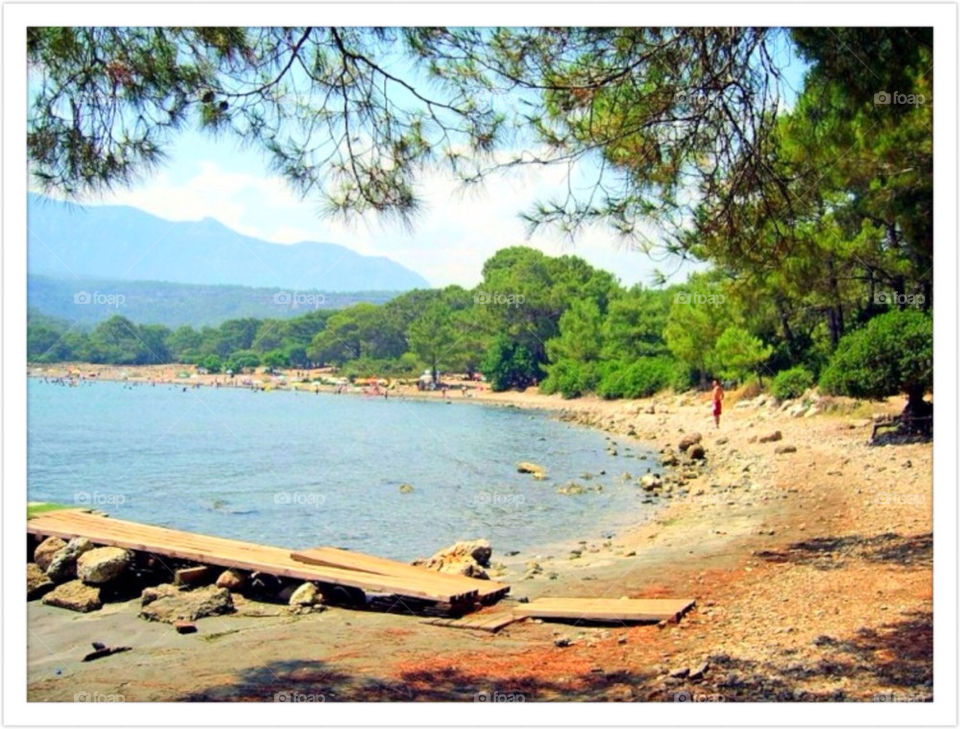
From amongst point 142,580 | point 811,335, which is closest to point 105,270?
point 142,580

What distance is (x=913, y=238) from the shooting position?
8508mm

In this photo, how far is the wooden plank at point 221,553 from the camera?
5.99 m

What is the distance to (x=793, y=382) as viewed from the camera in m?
14.8

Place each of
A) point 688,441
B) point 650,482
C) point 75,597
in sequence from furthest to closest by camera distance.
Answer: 1. point 688,441
2. point 650,482
3. point 75,597

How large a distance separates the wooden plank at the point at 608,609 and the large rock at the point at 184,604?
1.73 meters

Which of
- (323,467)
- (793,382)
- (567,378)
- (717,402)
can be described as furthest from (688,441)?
(323,467)

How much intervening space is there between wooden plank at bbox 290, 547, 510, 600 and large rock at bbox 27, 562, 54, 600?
1.54 m

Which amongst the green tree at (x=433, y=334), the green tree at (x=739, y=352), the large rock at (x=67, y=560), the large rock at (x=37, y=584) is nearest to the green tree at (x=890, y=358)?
the green tree at (x=739, y=352)

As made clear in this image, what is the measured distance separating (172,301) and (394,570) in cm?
472

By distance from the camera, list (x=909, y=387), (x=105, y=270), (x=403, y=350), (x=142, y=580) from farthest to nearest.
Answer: (x=403, y=350)
(x=909, y=387)
(x=105, y=270)
(x=142, y=580)

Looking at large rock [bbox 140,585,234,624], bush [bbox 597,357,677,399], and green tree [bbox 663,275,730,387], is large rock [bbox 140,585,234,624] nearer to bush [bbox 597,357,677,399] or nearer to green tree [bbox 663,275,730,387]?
green tree [bbox 663,275,730,387]

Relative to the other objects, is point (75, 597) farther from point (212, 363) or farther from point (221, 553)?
point (212, 363)

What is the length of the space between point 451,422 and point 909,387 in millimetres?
8807
